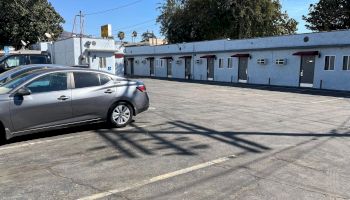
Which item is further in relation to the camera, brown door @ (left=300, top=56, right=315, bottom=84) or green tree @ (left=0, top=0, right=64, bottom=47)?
green tree @ (left=0, top=0, right=64, bottom=47)

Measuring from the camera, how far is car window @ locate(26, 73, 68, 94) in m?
7.41

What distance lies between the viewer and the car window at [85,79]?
26.5 ft

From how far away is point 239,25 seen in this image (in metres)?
42.7

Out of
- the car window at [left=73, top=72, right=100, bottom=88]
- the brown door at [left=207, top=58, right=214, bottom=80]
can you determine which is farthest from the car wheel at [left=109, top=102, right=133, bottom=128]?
the brown door at [left=207, top=58, right=214, bottom=80]

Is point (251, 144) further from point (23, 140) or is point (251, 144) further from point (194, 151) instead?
point (23, 140)

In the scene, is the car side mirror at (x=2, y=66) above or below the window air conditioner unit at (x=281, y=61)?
below

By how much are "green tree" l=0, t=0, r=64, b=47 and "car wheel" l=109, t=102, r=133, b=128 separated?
35.8 meters

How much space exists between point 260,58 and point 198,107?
1809 cm

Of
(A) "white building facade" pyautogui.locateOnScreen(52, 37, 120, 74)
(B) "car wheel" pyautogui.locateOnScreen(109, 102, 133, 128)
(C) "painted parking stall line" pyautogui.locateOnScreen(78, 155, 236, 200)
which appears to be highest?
(A) "white building facade" pyautogui.locateOnScreen(52, 37, 120, 74)

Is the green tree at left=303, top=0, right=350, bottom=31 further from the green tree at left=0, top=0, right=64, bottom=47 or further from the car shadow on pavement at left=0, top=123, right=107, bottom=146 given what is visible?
the car shadow on pavement at left=0, top=123, right=107, bottom=146

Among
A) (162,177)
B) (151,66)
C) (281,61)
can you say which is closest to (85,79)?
(162,177)

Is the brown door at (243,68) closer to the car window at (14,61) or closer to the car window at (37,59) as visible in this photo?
the car window at (37,59)

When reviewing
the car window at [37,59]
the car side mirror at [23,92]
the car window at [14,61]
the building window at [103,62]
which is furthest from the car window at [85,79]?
the building window at [103,62]

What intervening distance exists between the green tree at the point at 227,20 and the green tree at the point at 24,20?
17.1m
